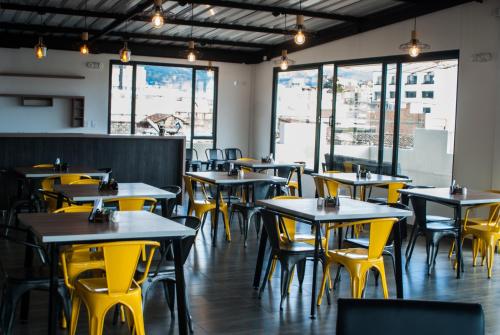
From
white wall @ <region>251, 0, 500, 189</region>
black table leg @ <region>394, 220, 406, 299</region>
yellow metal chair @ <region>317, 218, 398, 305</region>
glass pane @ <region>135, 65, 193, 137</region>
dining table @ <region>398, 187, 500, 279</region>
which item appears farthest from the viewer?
glass pane @ <region>135, 65, 193, 137</region>

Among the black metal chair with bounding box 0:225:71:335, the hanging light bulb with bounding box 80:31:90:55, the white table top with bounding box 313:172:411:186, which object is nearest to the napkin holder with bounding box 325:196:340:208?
the black metal chair with bounding box 0:225:71:335

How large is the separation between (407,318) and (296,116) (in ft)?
37.8

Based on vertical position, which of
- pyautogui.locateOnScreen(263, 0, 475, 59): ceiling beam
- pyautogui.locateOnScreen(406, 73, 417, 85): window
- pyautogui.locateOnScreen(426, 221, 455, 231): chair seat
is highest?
pyautogui.locateOnScreen(263, 0, 475, 59): ceiling beam

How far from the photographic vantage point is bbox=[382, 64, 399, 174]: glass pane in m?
10.6

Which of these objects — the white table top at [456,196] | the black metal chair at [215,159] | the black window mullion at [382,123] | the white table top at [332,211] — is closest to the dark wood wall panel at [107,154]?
the black metal chair at [215,159]

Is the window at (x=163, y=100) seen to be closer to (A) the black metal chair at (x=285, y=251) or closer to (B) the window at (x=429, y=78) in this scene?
(B) the window at (x=429, y=78)

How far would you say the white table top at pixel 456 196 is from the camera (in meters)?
6.74

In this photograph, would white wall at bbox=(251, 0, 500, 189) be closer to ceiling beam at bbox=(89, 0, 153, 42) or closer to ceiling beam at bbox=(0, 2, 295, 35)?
ceiling beam at bbox=(0, 2, 295, 35)

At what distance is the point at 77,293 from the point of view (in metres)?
4.08

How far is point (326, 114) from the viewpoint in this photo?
12.5 meters

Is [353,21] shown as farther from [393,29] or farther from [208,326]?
[208,326]

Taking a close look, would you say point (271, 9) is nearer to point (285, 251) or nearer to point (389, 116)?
point (389, 116)

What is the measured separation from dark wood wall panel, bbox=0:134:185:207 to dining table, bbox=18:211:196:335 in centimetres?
553

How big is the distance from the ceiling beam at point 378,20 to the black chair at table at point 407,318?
7.64m
